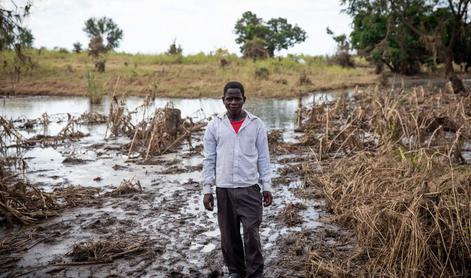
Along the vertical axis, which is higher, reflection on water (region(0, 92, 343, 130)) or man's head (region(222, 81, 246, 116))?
man's head (region(222, 81, 246, 116))

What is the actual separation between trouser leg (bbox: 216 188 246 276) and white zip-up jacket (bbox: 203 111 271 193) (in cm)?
9

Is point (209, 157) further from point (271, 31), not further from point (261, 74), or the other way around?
point (271, 31)

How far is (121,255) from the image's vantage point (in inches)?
158

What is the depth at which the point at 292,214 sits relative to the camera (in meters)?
5.02

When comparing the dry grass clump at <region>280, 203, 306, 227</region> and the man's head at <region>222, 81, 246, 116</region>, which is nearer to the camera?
the man's head at <region>222, 81, 246, 116</region>

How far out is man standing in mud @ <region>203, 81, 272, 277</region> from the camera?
10.8 feet

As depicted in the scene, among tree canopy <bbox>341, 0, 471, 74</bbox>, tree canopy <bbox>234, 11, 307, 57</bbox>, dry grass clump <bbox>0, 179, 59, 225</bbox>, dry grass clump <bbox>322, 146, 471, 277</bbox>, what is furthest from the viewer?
tree canopy <bbox>234, 11, 307, 57</bbox>

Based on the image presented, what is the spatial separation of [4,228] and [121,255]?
66.6 inches

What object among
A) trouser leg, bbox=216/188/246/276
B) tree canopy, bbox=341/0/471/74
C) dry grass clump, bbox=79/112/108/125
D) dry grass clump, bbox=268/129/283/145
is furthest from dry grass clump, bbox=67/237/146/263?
tree canopy, bbox=341/0/471/74

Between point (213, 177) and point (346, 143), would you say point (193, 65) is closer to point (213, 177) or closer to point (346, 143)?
point (346, 143)

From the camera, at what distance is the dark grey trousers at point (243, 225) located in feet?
10.9

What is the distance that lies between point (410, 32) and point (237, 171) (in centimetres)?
2816

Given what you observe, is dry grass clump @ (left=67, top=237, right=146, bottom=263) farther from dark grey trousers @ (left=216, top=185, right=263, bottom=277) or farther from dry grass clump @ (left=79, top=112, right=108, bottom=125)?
dry grass clump @ (left=79, top=112, right=108, bottom=125)

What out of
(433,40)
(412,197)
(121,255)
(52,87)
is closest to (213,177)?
(121,255)
